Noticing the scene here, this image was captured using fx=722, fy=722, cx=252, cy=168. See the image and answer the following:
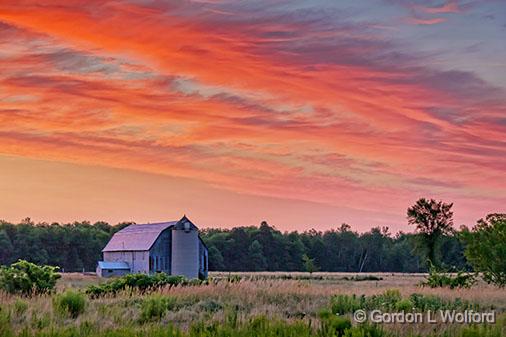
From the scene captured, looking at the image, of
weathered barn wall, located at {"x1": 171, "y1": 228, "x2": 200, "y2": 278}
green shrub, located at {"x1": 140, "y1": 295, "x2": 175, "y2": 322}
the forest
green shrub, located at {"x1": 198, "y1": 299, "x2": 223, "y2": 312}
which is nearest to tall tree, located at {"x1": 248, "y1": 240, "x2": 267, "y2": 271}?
the forest

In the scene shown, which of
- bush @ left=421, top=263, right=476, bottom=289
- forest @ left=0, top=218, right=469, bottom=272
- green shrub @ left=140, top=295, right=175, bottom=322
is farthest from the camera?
forest @ left=0, top=218, right=469, bottom=272

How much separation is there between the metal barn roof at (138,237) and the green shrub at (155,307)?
4434cm

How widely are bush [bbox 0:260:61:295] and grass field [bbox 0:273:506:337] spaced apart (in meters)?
3.93

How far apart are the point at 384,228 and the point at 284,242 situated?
27.6 meters

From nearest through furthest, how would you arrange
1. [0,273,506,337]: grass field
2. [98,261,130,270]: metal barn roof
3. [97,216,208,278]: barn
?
1. [0,273,506,337]: grass field
2. [97,216,208,278]: barn
3. [98,261,130,270]: metal barn roof

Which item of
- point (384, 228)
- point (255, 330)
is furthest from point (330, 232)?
point (255, 330)

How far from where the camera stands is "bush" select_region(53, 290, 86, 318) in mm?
21703

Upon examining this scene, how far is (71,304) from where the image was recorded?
2230 centimetres

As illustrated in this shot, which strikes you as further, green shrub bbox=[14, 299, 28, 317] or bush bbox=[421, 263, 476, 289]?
bush bbox=[421, 263, 476, 289]

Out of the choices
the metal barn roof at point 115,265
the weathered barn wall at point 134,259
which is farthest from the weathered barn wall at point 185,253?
the metal barn roof at point 115,265

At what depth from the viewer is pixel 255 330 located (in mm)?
14570

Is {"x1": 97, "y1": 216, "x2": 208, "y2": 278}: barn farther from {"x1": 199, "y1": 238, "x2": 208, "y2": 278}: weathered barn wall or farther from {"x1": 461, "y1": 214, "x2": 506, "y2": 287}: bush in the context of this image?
{"x1": 461, "y1": 214, "x2": 506, "y2": 287}: bush

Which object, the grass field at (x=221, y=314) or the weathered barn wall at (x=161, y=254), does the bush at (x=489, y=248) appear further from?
the weathered barn wall at (x=161, y=254)

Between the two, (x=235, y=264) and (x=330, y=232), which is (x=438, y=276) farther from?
(x=330, y=232)
